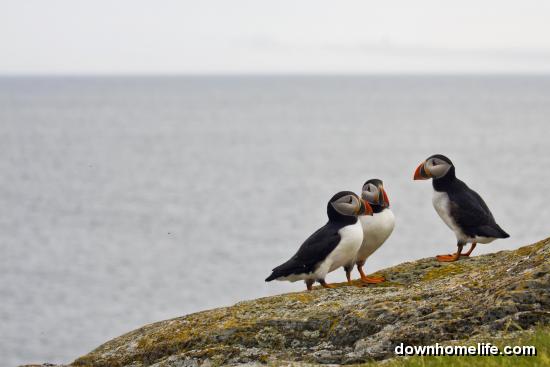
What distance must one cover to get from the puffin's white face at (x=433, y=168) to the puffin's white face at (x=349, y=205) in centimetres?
172

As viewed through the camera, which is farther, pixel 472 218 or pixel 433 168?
pixel 433 168

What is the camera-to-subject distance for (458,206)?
12.9 m

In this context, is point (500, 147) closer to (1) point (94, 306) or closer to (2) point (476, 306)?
(1) point (94, 306)

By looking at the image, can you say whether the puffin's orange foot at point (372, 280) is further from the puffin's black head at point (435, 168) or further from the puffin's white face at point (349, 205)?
the puffin's black head at point (435, 168)

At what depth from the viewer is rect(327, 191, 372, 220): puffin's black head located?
11.5 metres

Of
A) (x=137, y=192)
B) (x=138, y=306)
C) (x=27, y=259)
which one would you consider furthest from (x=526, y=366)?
(x=137, y=192)

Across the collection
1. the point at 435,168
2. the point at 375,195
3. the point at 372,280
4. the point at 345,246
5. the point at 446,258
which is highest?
the point at 435,168

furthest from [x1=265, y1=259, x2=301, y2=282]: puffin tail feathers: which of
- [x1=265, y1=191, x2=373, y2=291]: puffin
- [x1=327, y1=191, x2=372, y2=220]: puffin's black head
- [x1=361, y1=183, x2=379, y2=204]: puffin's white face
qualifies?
[x1=361, y1=183, x2=379, y2=204]: puffin's white face

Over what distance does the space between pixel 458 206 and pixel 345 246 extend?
7.75 feet

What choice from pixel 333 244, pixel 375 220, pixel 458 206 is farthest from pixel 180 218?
pixel 333 244

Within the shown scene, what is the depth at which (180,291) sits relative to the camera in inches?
2368

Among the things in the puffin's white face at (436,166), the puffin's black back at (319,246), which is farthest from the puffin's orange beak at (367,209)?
the puffin's white face at (436,166)

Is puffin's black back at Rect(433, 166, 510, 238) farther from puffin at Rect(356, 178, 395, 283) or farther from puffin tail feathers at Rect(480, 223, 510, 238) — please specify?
puffin at Rect(356, 178, 395, 283)

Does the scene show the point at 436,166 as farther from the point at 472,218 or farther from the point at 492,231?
the point at 492,231
